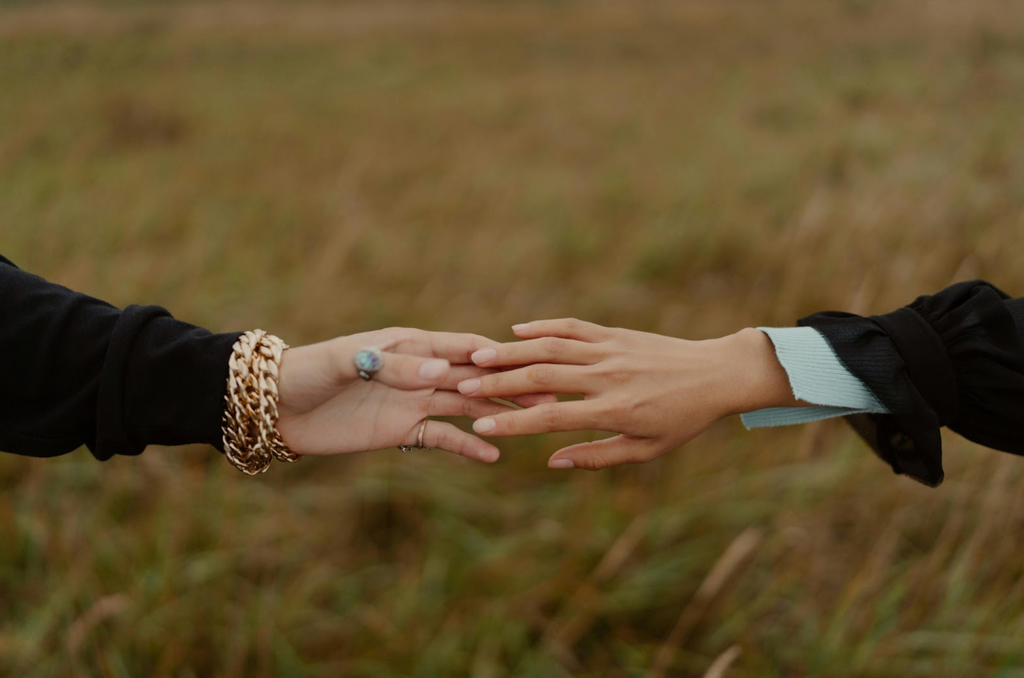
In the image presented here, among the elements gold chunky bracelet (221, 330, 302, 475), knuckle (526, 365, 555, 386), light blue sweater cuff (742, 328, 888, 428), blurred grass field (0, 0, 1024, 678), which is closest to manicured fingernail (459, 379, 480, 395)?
knuckle (526, 365, 555, 386)

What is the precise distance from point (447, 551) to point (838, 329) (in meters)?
1.50

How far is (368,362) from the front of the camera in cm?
124

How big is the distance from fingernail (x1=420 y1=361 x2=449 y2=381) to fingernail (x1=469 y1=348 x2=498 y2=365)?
0.55 feet

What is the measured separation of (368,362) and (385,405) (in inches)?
9.6

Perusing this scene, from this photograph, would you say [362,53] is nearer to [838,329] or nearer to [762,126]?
[762,126]

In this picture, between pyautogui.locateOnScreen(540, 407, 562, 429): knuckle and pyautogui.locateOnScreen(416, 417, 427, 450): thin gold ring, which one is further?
pyautogui.locateOnScreen(416, 417, 427, 450): thin gold ring

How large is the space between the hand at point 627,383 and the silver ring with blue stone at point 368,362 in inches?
8.5

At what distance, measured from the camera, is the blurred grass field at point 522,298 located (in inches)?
79.1

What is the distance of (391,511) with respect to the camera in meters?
2.58

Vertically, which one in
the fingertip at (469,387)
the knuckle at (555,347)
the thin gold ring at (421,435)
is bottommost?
the thin gold ring at (421,435)

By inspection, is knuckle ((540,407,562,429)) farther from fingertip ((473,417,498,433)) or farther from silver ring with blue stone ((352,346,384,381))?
silver ring with blue stone ((352,346,384,381))

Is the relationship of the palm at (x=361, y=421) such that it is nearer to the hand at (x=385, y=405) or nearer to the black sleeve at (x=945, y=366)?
the hand at (x=385, y=405)

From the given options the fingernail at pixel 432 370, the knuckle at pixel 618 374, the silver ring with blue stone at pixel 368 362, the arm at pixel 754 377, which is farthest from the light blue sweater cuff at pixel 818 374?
the silver ring with blue stone at pixel 368 362

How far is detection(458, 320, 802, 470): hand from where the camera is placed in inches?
54.2
